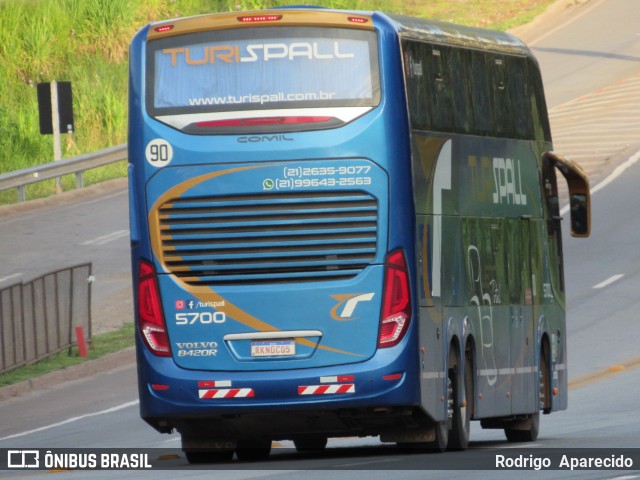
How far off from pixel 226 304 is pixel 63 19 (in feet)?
124

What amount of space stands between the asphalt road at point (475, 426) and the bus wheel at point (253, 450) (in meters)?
0.24

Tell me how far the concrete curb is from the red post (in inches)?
17.5

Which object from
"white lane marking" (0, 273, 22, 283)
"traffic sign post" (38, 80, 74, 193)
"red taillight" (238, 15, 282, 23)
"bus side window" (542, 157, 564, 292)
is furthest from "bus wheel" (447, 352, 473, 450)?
"traffic sign post" (38, 80, 74, 193)

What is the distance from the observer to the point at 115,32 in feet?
170

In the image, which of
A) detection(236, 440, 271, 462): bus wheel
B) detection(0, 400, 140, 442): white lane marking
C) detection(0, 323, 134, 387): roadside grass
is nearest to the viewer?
detection(236, 440, 271, 462): bus wheel

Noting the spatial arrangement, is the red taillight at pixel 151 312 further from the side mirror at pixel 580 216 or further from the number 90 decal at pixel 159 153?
the side mirror at pixel 580 216

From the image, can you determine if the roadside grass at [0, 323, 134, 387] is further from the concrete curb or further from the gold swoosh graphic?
the gold swoosh graphic

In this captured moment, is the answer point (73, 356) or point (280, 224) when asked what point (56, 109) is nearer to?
point (73, 356)

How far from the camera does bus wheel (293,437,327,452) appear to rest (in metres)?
18.1

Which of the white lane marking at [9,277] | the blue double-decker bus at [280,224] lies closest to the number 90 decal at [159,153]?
the blue double-decker bus at [280,224]

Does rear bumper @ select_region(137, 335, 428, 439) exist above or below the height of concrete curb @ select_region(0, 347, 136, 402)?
above

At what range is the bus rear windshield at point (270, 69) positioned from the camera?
15359 mm

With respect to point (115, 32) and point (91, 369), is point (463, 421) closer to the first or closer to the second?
point (91, 369)

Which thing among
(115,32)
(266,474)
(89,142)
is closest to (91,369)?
(266,474)
